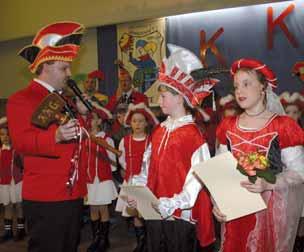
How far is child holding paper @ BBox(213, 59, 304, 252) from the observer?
2221 mm

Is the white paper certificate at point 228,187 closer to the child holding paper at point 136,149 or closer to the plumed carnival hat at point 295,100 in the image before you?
the child holding paper at point 136,149

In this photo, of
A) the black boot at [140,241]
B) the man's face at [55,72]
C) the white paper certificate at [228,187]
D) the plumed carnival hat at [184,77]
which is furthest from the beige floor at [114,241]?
the white paper certificate at [228,187]

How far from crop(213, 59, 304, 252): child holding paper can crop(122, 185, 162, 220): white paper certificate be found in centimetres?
38

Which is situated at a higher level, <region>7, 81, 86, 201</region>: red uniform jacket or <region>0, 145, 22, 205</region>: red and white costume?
<region>7, 81, 86, 201</region>: red uniform jacket

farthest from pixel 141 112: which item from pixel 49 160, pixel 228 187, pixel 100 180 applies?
pixel 228 187

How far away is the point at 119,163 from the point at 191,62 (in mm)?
2620

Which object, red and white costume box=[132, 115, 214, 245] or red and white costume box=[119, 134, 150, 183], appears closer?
red and white costume box=[132, 115, 214, 245]

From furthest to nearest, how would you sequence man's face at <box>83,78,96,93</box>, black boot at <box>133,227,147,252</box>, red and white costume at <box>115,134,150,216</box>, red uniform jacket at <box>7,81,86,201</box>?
man's face at <box>83,78,96,93</box>
red and white costume at <box>115,134,150,216</box>
black boot at <box>133,227,147,252</box>
red uniform jacket at <box>7,81,86,201</box>

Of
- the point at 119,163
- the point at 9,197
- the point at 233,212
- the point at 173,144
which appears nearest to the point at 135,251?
the point at 119,163

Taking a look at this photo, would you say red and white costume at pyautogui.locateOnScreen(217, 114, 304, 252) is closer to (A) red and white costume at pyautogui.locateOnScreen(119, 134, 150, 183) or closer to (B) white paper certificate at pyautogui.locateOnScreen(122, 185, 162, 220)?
(B) white paper certificate at pyautogui.locateOnScreen(122, 185, 162, 220)

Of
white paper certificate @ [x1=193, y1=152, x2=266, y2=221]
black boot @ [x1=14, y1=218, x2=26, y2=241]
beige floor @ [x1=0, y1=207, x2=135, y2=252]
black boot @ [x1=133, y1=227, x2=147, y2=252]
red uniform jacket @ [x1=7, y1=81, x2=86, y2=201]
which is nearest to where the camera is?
white paper certificate @ [x1=193, y1=152, x2=266, y2=221]

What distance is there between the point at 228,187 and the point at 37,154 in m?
0.98

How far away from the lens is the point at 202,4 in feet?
20.3

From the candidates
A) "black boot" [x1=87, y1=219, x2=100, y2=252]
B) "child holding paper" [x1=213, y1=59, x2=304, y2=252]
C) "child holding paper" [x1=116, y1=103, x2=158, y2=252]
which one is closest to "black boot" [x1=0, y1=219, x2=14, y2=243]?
"black boot" [x1=87, y1=219, x2=100, y2=252]
